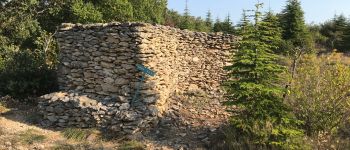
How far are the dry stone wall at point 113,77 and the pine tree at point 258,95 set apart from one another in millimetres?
2157

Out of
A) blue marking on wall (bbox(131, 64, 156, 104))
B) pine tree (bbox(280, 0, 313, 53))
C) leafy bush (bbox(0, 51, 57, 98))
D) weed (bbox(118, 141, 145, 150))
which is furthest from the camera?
pine tree (bbox(280, 0, 313, 53))

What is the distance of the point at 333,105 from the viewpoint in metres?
7.46

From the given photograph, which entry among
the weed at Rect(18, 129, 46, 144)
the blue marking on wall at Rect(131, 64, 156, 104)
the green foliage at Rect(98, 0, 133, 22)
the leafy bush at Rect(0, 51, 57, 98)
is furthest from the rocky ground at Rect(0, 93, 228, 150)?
the green foliage at Rect(98, 0, 133, 22)

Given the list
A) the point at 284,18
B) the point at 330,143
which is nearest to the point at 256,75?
the point at 330,143

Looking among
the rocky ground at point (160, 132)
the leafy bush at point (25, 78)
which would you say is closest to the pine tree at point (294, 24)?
the rocky ground at point (160, 132)

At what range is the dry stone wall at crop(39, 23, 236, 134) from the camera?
28.2 feet

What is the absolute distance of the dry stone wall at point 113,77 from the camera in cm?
859

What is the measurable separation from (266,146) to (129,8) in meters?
10.6

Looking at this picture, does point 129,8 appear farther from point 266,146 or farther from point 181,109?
point 266,146

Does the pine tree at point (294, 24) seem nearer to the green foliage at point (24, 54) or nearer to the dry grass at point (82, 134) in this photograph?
the green foliage at point (24, 54)

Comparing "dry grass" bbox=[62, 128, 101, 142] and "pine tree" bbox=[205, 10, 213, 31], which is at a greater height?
"pine tree" bbox=[205, 10, 213, 31]

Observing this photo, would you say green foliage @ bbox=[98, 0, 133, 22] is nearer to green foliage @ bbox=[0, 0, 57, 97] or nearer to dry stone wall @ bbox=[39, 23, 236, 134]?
green foliage @ bbox=[0, 0, 57, 97]

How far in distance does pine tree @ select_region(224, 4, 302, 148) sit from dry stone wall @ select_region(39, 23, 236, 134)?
7.08 feet

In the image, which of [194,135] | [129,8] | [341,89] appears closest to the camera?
[341,89]
